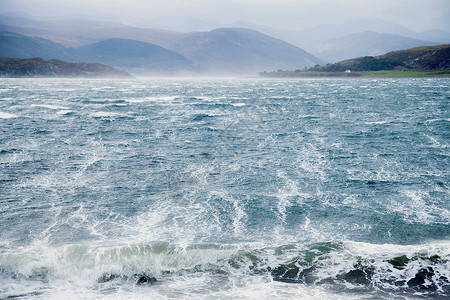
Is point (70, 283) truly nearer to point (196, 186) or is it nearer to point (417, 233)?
point (196, 186)

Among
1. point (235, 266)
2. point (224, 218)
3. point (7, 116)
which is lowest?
point (235, 266)

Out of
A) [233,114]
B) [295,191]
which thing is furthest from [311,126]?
[295,191]

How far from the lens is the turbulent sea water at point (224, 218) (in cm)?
1392

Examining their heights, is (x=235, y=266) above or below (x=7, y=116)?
below

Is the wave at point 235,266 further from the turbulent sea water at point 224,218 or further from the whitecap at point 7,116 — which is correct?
the whitecap at point 7,116

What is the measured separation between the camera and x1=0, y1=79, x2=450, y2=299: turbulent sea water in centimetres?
1392

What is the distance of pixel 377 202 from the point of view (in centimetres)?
2195

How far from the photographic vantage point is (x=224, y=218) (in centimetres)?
2005

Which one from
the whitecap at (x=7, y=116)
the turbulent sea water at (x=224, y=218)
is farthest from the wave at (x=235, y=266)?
the whitecap at (x=7, y=116)

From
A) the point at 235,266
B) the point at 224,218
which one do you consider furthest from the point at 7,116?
the point at 235,266

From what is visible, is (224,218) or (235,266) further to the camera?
(224,218)

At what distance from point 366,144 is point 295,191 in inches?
Answer: 726

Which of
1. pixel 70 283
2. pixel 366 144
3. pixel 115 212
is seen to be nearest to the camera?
pixel 70 283

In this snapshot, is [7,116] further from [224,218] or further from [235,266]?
[235,266]
